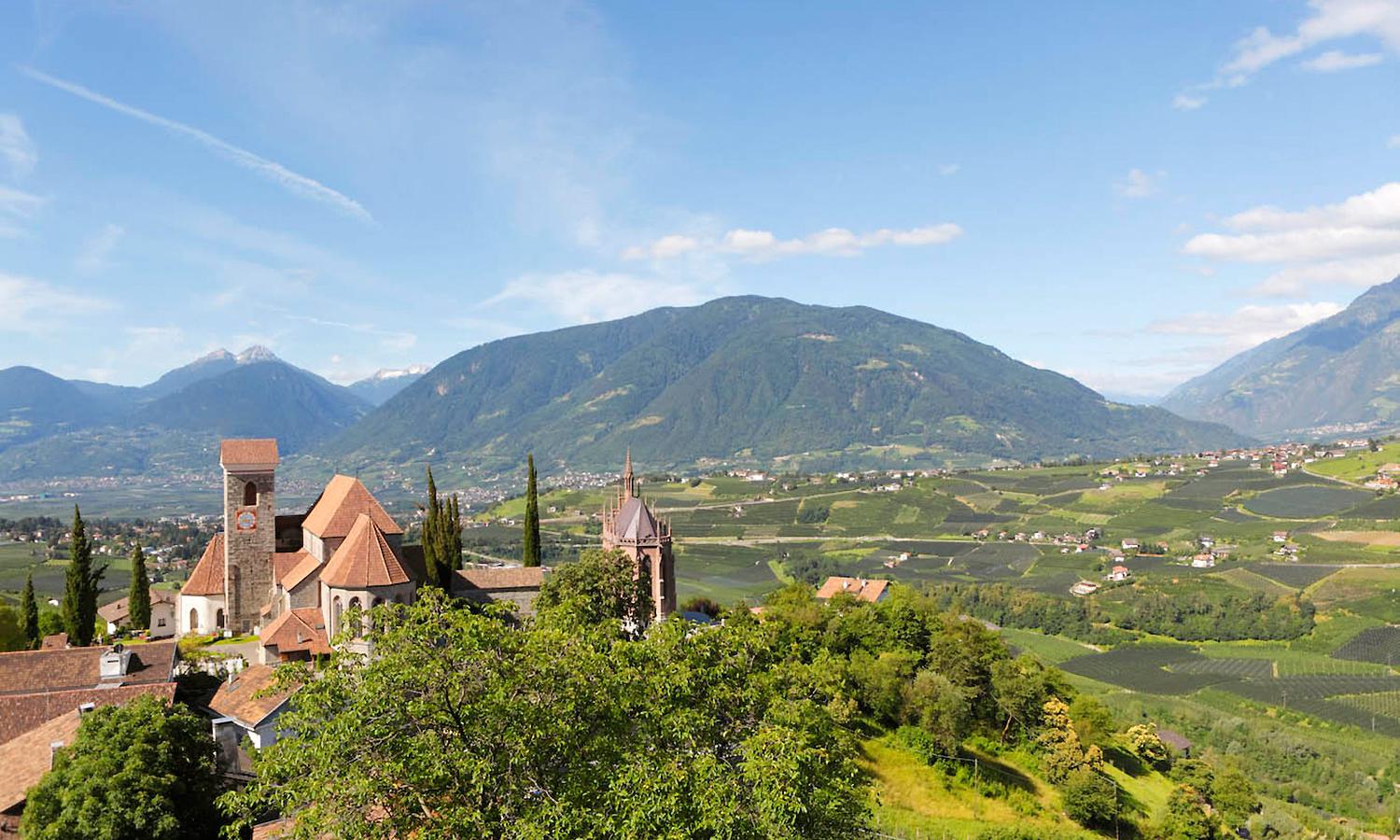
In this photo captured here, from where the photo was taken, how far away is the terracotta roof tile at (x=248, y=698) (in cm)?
3322

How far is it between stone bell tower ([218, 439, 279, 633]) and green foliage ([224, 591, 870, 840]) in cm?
4097

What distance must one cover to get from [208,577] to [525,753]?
49.3 meters

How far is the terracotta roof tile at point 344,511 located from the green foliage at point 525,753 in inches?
1269

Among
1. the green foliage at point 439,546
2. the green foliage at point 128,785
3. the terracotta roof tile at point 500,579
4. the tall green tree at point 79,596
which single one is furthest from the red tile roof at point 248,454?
the green foliage at point 128,785

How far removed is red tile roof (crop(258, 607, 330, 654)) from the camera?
46.1m

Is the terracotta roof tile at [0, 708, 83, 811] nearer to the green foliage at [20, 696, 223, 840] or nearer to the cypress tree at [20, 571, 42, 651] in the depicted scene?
the green foliage at [20, 696, 223, 840]

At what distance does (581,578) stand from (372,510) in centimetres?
1580

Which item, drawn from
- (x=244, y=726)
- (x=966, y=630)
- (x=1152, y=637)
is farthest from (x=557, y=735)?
(x=1152, y=637)

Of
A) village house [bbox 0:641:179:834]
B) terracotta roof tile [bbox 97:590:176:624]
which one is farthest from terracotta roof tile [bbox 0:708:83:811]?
terracotta roof tile [bbox 97:590:176:624]

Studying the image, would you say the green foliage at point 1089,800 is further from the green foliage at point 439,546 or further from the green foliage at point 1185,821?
the green foliage at point 439,546

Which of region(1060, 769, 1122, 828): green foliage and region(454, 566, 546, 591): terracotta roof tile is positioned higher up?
region(454, 566, 546, 591): terracotta roof tile

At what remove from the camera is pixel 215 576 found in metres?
57.2

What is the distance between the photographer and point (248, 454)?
56219 millimetres

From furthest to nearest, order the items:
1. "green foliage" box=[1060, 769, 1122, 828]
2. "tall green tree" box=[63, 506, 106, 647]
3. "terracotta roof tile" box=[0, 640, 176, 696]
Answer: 1. "tall green tree" box=[63, 506, 106, 647]
2. "green foliage" box=[1060, 769, 1122, 828]
3. "terracotta roof tile" box=[0, 640, 176, 696]
